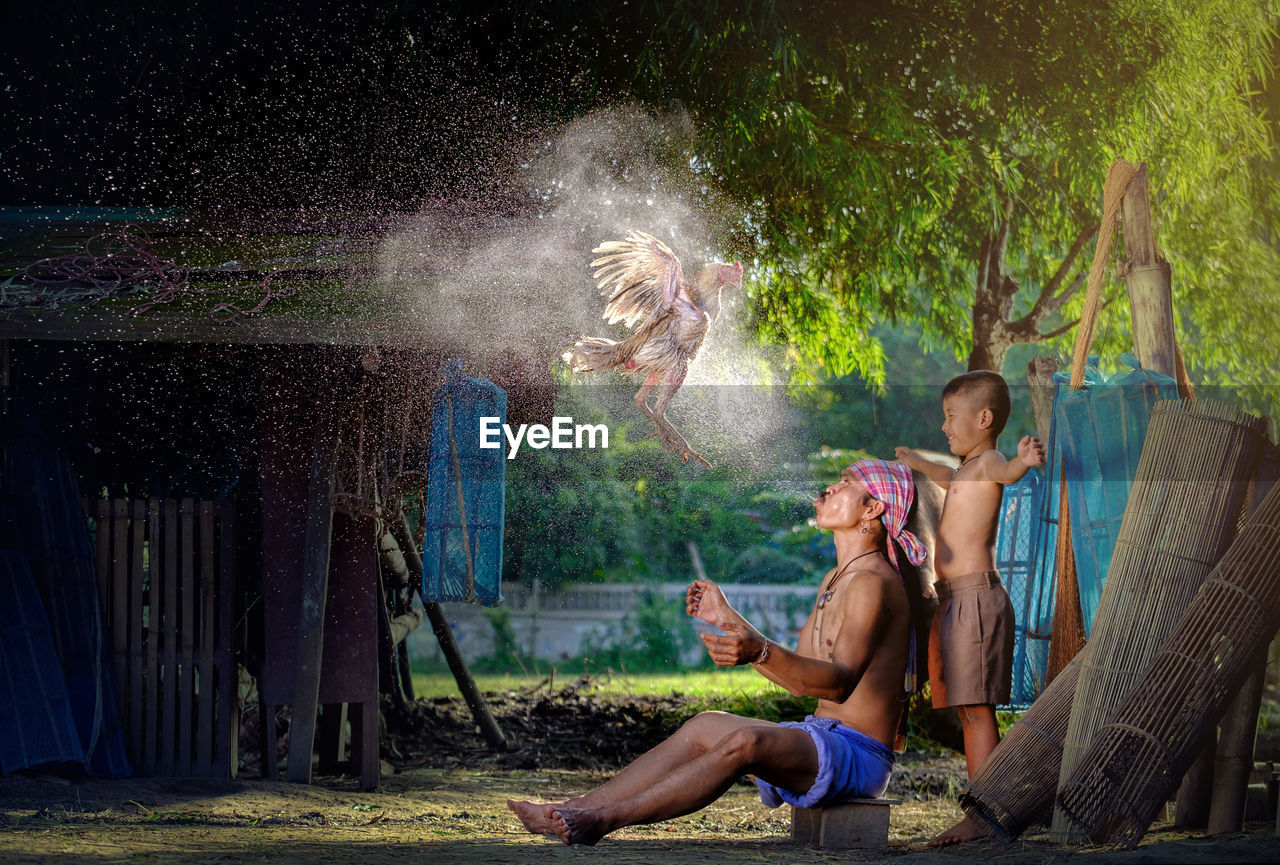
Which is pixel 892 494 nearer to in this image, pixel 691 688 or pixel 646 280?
pixel 646 280

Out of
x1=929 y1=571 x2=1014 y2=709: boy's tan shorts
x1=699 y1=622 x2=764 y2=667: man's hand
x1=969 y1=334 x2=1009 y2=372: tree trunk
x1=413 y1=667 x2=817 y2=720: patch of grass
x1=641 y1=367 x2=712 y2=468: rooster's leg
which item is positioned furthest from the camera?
x1=413 y1=667 x2=817 y2=720: patch of grass

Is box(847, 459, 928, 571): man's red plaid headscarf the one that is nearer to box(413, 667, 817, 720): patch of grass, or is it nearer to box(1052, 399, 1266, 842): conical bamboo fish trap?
box(1052, 399, 1266, 842): conical bamboo fish trap

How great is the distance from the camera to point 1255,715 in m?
3.88

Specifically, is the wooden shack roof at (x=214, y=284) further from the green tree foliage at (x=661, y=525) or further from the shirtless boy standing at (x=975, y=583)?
the green tree foliage at (x=661, y=525)

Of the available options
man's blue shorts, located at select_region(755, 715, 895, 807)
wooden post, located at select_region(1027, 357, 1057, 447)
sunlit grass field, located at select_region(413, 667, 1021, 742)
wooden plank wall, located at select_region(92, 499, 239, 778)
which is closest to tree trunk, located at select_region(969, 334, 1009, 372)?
wooden post, located at select_region(1027, 357, 1057, 447)

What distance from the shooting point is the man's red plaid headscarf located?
3.62m

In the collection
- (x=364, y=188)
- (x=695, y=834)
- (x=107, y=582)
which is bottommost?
(x=695, y=834)

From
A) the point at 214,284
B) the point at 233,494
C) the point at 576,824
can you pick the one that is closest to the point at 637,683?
the point at 233,494

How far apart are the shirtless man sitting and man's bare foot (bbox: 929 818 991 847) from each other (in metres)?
0.46

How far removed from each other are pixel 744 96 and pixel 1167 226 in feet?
10.5

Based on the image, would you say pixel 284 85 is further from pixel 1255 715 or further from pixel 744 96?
pixel 1255 715

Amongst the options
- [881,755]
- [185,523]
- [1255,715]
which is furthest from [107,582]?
[1255,715]

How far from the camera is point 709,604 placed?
3.23m

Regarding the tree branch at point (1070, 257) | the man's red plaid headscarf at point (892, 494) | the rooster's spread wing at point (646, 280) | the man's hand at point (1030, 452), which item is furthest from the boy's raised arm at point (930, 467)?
the tree branch at point (1070, 257)
